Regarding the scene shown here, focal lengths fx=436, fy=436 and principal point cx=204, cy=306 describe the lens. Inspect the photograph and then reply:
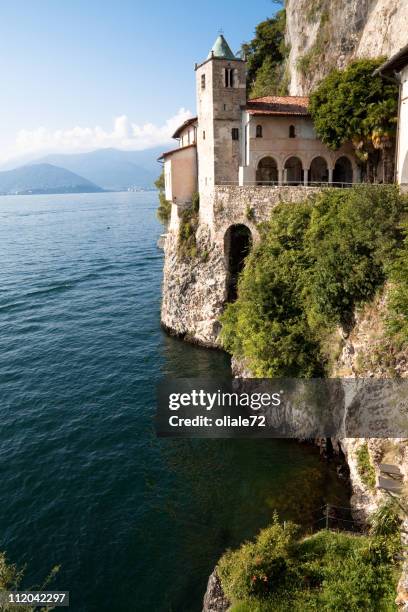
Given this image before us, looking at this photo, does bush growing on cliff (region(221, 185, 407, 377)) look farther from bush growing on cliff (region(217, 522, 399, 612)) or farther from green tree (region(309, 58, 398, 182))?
bush growing on cliff (region(217, 522, 399, 612))

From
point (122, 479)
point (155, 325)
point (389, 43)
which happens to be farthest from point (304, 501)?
point (389, 43)

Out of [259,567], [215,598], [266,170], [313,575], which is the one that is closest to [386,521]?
[313,575]

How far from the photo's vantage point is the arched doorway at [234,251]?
36.7 m

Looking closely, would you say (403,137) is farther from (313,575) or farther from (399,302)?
(313,575)

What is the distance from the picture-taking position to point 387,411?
1803 centimetres

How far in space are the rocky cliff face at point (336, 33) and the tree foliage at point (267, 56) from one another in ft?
17.7

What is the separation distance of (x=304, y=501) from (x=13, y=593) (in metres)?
12.5

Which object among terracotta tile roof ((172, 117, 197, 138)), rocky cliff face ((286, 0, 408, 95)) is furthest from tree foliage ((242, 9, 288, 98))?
terracotta tile roof ((172, 117, 197, 138))

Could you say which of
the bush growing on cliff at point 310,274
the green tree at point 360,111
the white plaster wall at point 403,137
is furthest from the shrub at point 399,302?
the green tree at point 360,111

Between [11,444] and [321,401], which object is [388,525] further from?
[11,444]

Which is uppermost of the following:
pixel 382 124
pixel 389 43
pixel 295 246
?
pixel 389 43

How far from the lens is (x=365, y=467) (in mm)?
18953
